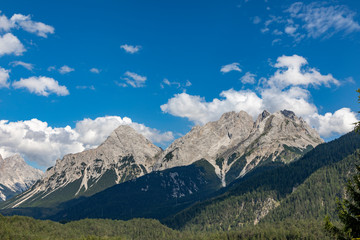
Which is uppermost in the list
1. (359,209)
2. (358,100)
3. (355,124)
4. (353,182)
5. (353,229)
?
(358,100)

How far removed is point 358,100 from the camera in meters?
29.3

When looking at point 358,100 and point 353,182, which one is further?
point 353,182

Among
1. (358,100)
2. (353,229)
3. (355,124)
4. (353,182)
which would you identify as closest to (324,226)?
(353,229)

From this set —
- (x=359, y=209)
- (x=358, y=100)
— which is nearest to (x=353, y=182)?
(x=359, y=209)

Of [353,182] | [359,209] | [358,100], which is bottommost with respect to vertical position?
[359,209]

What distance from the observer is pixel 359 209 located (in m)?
30.3

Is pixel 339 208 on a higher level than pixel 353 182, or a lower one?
lower

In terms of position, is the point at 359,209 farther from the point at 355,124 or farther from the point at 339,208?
the point at 355,124

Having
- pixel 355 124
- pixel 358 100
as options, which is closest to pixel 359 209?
pixel 355 124

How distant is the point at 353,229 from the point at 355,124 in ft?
33.4

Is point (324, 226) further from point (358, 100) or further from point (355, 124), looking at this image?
point (358, 100)

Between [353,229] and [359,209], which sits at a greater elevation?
[359,209]

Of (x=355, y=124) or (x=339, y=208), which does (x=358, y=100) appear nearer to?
(x=355, y=124)

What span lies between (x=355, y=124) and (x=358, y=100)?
2246 millimetres
